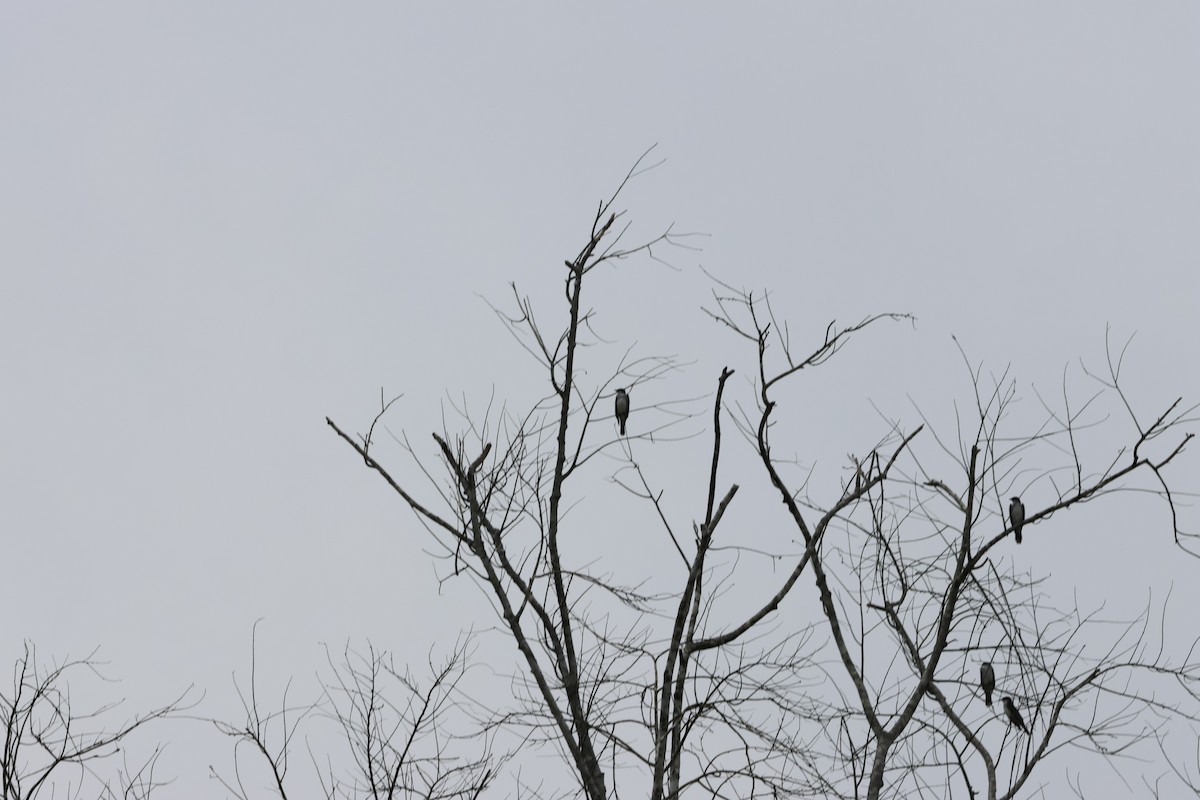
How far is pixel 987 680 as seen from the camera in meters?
8.11

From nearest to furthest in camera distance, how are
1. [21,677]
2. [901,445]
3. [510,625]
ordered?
[510,625], [901,445], [21,677]

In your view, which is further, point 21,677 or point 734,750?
point 21,677

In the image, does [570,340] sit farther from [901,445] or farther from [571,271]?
[901,445]

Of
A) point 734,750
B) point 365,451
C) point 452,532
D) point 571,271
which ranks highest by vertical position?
point 571,271

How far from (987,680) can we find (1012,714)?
29 cm

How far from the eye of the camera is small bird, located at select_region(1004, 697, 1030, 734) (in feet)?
25.8

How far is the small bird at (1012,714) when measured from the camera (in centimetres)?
787

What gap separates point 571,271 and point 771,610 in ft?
6.84

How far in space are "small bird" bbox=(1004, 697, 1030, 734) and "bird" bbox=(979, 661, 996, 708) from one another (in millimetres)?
105

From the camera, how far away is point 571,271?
6.63 m

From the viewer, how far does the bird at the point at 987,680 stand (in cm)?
797

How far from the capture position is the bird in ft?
26.1

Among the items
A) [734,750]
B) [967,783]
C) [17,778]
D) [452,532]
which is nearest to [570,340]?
[452,532]

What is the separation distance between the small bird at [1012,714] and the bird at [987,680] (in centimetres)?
11
